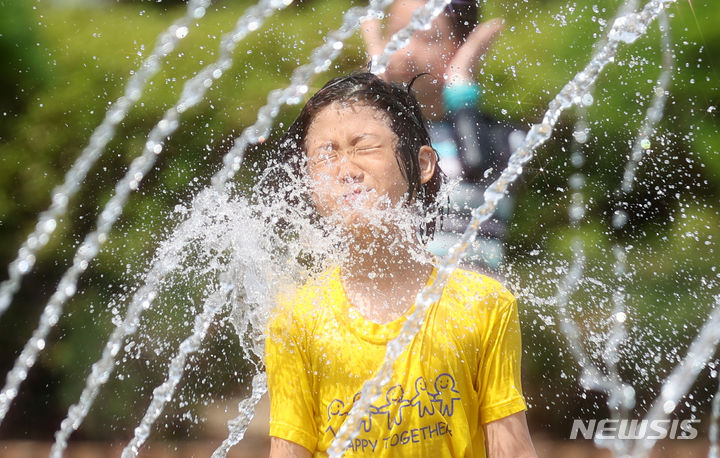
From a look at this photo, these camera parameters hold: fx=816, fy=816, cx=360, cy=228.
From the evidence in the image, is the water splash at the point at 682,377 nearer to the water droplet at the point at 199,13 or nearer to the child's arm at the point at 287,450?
the child's arm at the point at 287,450

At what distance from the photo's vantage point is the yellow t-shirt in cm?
149

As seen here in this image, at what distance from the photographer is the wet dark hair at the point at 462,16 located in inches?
126

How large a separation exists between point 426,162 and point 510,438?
604mm

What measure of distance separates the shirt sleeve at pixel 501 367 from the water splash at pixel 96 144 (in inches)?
87.8

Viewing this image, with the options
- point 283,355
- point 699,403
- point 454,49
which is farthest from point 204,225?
point 699,403

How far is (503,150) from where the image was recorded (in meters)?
3.17

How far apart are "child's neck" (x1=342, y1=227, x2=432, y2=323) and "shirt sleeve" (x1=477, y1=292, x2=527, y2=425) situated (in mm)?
167

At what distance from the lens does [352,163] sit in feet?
5.33

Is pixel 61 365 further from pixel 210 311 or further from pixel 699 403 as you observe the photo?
pixel 699 403

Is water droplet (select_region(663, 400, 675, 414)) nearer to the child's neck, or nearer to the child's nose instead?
the child's neck

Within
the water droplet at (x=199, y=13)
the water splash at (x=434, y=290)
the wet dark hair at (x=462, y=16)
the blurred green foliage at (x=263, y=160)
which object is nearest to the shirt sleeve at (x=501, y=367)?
the water splash at (x=434, y=290)

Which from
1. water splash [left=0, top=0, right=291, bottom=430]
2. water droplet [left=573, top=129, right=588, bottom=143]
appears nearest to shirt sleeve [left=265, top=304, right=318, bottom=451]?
water splash [left=0, top=0, right=291, bottom=430]

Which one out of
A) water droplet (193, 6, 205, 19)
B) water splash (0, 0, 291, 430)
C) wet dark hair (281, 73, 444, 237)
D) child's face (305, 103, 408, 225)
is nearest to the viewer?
child's face (305, 103, 408, 225)

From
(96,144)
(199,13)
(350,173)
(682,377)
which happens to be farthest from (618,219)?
(96,144)
